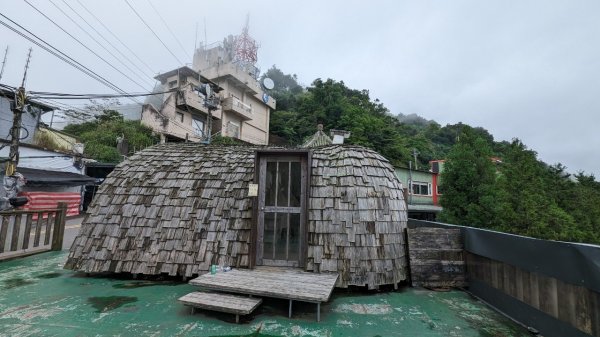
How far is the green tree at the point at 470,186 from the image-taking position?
14586 mm

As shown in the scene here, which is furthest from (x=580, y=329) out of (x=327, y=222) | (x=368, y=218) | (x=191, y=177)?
(x=191, y=177)

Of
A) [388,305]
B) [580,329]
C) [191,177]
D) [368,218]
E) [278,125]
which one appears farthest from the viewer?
[278,125]

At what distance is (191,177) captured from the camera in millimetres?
5477

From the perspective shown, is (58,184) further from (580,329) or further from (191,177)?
(580,329)

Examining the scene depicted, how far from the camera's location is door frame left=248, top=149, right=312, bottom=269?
15.1 feet

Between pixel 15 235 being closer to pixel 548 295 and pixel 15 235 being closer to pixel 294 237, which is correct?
pixel 294 237

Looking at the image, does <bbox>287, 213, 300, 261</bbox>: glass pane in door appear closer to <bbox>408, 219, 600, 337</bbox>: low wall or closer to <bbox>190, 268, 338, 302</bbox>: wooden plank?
<bbox>190, 268, 338, 302</bbox>: wooden plank

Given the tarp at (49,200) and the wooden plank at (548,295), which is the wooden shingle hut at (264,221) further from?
the tarp at (49,200)

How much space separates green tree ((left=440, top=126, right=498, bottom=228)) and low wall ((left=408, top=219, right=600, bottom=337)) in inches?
484

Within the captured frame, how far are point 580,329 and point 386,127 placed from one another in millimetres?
23552

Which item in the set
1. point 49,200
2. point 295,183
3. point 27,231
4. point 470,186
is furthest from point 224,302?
point 470,186

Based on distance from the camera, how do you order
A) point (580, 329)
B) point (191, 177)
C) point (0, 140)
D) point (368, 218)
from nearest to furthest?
point (580, 329)
point (368, 218)
point (191, 177)
point (0, 140)

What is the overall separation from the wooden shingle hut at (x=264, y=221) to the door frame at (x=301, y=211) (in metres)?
0.02

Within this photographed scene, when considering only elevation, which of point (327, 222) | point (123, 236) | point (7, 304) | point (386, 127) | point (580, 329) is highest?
point (386, 127)
